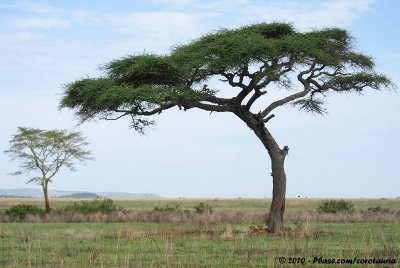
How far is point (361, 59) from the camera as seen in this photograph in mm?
28438

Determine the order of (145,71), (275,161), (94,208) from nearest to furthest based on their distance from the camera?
(275,161)
(145,71)
(94,208)

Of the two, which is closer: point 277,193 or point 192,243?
point 192,243

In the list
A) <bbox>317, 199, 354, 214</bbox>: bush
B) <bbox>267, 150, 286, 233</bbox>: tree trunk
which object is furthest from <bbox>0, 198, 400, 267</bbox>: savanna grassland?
<bbox>317, 199, 354, 214</bbox>: bush

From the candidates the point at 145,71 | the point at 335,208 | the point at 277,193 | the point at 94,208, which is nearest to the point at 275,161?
the point at 277,193

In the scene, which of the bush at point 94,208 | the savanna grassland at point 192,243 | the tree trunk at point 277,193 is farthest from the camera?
the bush at point 94,208

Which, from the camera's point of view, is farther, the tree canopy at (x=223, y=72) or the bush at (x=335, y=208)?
the bush at (x=335, y=208)

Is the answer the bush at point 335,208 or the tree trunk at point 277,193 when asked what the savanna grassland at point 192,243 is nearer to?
the tree trunk at point 277,193

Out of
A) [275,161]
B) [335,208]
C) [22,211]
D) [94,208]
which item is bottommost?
[22,211]

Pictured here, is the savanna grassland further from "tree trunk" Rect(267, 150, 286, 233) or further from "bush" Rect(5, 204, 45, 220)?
"bush" Rect(5, 204, 45, 220)

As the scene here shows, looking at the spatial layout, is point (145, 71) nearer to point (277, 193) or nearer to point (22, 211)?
point (277, 193)

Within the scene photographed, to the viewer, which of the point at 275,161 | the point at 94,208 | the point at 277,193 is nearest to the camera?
the point at 275,161

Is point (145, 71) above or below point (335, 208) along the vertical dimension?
above

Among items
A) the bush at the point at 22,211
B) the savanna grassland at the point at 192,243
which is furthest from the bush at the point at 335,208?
the bush at the point at 22,211

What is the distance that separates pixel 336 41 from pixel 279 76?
481cm
